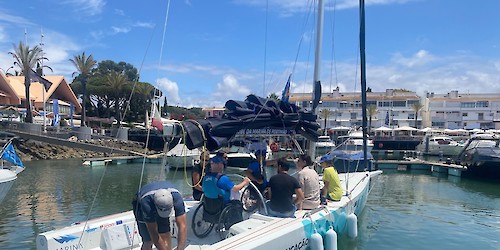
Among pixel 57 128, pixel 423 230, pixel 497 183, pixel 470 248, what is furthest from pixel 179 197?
pixel 57 128

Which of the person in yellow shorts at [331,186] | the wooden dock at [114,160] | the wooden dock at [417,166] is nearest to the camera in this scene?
the person in yellow shorts at [331,186]

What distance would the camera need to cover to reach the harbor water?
33.6ft

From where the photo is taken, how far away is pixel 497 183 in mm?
23016

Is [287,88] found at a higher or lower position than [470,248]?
higher

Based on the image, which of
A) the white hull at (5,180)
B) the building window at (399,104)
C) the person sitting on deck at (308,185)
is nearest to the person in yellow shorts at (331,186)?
the person sitting on deck at (308,185)

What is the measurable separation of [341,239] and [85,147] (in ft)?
109

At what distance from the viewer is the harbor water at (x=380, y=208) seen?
1023cm

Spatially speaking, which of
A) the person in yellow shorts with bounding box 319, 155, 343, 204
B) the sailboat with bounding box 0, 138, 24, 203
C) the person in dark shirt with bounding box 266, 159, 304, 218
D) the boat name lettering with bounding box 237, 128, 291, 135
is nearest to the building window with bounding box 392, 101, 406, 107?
the sailboat with bounding box 0, 138, 24, 203

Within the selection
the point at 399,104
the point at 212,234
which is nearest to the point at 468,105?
the point at 399,104

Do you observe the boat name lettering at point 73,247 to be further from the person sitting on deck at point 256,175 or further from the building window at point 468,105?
the building window at point 468,105

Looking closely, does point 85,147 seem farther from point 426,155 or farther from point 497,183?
Answer: point 426,155

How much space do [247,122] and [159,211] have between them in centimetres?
345

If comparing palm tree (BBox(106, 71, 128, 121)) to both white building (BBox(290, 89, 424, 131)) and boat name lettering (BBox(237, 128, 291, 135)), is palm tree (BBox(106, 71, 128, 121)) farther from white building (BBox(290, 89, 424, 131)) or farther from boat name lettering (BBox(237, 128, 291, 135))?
boat name lettering (BBox(237, 128, 291, 135))

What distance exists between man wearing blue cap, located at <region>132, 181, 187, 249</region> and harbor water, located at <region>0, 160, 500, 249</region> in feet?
1.96
